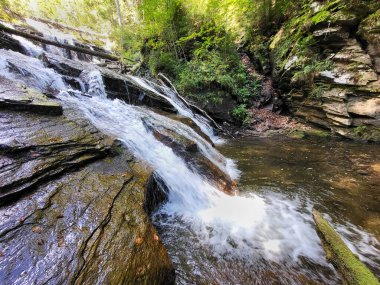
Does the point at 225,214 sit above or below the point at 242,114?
below

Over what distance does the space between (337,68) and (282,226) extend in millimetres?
7007

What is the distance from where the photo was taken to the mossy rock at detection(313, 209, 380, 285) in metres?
1.68

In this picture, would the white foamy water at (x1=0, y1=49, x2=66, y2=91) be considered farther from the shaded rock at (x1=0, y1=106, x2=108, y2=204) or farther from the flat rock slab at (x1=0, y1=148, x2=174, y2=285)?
the flat rock slab at (x1=0, y1=148, x2=174, y2=285)

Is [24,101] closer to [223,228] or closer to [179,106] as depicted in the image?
[223,228]

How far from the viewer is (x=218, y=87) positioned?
32.6 ft

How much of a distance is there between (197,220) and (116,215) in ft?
5.00

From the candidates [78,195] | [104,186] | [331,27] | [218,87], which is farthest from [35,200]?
[331,27]

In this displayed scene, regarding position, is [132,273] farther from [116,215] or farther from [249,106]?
[249,106]

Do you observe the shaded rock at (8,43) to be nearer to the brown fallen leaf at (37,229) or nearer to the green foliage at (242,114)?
the green foliage at (242,114)

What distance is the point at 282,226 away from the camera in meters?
3.27

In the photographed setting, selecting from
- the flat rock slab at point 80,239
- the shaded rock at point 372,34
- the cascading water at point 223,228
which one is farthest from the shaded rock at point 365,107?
the flat rock slab at point 80,239

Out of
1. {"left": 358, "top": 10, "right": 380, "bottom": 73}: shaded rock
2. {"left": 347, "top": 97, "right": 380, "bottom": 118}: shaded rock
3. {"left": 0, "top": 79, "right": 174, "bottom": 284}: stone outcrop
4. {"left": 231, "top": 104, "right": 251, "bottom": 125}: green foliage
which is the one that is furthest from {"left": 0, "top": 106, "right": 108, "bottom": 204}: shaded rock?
{"left": 358, "top": 10, "right": 380, "bottom": 73}: shaded rock

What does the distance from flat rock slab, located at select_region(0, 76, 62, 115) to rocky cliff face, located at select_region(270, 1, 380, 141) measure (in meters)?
8.85

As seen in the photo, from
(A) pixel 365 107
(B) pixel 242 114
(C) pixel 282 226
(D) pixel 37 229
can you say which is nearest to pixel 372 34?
(A) pixel 365 107
